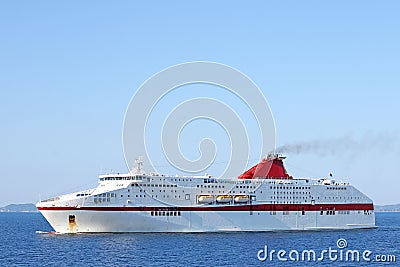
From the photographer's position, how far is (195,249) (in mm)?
46000

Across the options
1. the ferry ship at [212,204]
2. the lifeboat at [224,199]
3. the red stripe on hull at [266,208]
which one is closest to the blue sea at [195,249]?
the ferry ship at [212,204]

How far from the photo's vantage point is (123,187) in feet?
178

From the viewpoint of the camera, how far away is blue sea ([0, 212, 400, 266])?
40719 millimetres

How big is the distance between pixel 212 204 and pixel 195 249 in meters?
12.4

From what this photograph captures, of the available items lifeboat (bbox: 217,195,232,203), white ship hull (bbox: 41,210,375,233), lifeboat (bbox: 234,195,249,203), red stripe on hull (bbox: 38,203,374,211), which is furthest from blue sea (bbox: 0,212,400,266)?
lifeboat (bbox: 234,195,249,203)

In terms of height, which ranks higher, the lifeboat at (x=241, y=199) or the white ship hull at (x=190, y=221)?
the lifeboat at (x=241, y=199)

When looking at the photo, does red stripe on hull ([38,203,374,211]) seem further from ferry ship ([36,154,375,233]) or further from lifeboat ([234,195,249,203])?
lifeboat ([234,195,249,203])

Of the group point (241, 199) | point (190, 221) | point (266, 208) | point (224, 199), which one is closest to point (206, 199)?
point (224, 199)

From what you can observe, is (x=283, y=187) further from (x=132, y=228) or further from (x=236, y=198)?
(x=132, y=228)

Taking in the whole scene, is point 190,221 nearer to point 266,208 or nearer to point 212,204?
point 212,204

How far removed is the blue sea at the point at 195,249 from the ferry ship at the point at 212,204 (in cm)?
139

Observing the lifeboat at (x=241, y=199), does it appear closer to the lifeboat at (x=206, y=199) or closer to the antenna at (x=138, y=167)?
the lifeboat at (x=206, y=199)

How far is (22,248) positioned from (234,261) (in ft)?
61.3

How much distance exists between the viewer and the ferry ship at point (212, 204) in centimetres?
5328
